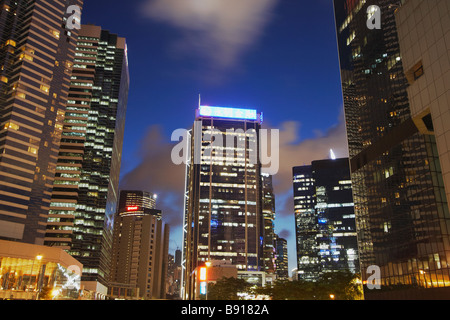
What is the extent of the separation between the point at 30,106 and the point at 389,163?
13792 cm

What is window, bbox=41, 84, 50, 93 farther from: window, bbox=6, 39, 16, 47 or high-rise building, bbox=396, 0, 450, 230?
high-rise building, bbox=396, 0, 450, 230

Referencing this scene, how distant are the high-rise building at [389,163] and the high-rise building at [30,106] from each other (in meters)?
121

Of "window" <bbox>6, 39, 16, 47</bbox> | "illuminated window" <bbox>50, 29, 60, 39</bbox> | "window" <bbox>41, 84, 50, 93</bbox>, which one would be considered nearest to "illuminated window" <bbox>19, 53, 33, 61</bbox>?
"window" <bbox>6, 39, 16, 47</bbox>

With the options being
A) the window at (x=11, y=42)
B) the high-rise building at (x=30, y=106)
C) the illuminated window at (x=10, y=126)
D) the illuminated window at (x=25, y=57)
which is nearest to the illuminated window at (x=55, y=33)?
the high-rise building at (x=30, y=106)

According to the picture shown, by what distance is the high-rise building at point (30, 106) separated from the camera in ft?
491

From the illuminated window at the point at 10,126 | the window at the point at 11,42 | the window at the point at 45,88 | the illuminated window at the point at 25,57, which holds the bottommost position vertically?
the illuminated window at the point at 10,126

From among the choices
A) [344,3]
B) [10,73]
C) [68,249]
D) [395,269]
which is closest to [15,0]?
[10,73]

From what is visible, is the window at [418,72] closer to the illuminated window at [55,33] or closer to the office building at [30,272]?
the office building at [30,272]

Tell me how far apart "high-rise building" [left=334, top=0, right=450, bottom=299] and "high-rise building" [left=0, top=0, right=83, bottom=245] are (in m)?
121

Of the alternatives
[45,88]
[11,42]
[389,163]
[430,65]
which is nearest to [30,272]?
[389,163]

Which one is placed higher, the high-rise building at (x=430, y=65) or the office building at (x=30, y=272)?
the high-rise building at (x=430, y=65)

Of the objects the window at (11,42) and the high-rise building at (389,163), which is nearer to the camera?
the high-rise building at (389,163)
